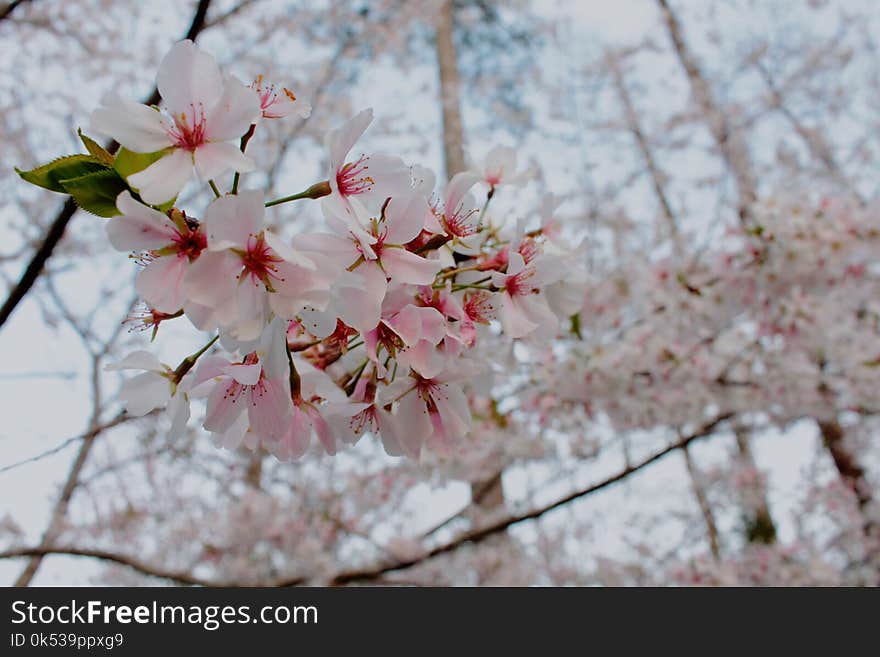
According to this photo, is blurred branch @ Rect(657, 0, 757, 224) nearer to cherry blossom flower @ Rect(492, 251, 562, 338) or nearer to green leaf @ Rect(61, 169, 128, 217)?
cherry blossom flower @ Rect(492, 251, 562, 338)

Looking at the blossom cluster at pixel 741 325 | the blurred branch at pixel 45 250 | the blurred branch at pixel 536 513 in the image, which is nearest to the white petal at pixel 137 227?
the blurred branch at pixel 45 250

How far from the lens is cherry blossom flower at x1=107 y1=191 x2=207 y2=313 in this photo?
0.57 metres

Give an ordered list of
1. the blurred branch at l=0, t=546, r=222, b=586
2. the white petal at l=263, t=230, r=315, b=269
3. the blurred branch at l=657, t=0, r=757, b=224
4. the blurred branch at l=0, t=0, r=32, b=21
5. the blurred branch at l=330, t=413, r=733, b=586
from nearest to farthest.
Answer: the white petal at l=263, t=230, r=315, b=269 → the blurred branch at l=0, t=0, r=32, b=21 → the blurred branch at l=0, t=546, r=222, b=586 → the blurred branch at l=330, t=413, r=733, b=586 → the blurred branch at l=657, t=0, r=757, b=224

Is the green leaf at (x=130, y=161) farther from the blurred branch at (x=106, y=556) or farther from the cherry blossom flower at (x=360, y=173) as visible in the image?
the blurred branch at (x=106, y=556)

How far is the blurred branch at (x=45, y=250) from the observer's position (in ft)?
3.96

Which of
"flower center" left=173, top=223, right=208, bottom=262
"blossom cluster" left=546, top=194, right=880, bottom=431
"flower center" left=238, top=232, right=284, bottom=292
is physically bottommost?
"flower center" left=238, top=232, right=284, bottom=292

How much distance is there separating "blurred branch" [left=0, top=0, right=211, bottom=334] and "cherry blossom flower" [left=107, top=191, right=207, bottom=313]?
708 millimetres

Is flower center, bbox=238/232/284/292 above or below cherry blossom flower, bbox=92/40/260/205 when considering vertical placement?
below

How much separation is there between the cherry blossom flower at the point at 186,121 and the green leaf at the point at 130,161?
0.05ft

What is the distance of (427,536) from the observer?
13.8 ft

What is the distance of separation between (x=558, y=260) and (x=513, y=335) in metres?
0.11

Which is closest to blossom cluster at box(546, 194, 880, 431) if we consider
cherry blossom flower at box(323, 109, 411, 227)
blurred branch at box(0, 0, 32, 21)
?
cherry blossom flower at box(323, 109, 411, 227)
